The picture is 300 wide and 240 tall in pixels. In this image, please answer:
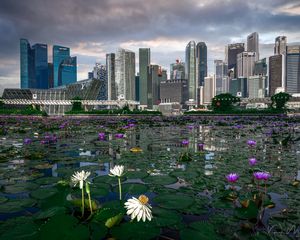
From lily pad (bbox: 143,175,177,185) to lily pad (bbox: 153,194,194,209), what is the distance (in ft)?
1.82

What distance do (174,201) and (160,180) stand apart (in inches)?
32.2

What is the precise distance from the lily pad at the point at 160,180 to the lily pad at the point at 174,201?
1.82ft

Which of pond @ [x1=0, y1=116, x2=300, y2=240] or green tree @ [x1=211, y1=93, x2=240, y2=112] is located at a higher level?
green tree @ [x1=211, y1=93, x2=240, y2=112]

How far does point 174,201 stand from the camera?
99.8 inches

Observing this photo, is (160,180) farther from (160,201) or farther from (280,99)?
(280,99)

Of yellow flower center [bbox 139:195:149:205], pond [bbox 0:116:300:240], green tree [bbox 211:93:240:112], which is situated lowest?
pond [bbox 0:116:300:240]

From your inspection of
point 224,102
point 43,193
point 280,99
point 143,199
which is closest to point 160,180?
point 43,193

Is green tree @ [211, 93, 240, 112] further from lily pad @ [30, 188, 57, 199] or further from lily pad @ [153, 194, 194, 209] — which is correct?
lily pad @ [30, 188, 57, 199]

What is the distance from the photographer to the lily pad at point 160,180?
3269 mm

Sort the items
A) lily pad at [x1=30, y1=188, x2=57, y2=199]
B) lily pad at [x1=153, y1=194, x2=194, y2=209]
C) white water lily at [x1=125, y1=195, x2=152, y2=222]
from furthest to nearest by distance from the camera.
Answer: lily pad at [x1=30, y1=188, x2=57, y2=199]
lily pad at [x1=153, y1=194, x2=194, y2=209]
white water lily at [x1=125, y1=195, x2=152, y2=222]

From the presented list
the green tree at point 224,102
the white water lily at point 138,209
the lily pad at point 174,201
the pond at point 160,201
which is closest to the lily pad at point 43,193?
the pond at point 160,201

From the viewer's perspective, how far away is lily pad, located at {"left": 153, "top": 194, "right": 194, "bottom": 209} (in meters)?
2.42

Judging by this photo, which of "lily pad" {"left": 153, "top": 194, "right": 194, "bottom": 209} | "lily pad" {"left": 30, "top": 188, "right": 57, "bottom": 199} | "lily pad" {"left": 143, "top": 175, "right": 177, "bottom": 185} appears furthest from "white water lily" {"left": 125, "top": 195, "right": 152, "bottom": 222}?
"lily pad" {"left": 143, "top": 175, "right": 177, "bottom": 185}

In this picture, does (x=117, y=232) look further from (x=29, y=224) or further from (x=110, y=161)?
(x=110, y=161)
